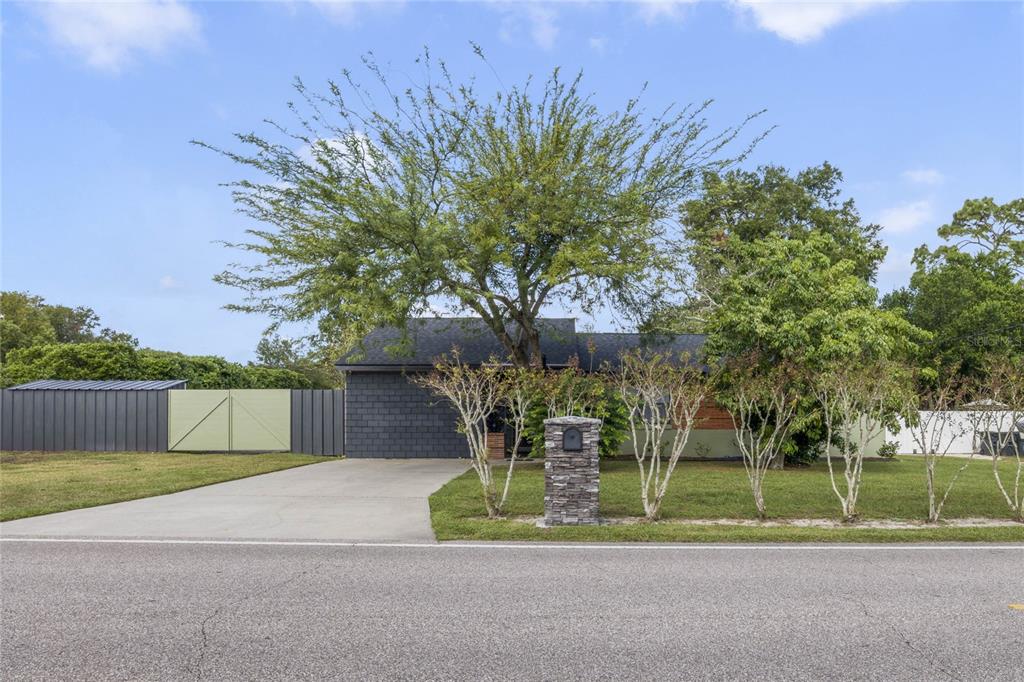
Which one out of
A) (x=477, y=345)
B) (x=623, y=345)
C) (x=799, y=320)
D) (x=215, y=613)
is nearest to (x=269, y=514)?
(x=215, y=613)

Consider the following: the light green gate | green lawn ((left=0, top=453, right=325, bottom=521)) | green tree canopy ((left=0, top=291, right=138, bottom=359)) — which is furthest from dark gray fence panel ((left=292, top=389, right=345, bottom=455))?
green tree canopy ((left=0, top=291, right=138, bottom=359))

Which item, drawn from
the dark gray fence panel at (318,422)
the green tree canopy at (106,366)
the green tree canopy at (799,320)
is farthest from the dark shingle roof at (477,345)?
the green tree canopy at (106,366)

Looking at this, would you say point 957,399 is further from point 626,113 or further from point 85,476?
point 85,476

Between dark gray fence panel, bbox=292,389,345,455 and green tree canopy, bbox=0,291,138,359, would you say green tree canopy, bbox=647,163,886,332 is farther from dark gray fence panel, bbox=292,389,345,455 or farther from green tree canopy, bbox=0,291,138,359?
green tree canopy, bbox=0,291,138,359

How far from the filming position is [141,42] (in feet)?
42.0

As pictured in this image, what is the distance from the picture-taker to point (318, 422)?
68.5ft

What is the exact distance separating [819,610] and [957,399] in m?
5.78

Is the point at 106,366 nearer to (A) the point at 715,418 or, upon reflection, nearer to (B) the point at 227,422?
(B) the point at 227,422

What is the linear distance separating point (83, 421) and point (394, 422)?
30.3 feet

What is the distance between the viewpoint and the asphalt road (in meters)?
4.38

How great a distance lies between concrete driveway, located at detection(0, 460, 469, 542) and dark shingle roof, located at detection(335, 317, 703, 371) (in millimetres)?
5772

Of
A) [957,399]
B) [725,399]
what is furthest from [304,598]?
[725,399]

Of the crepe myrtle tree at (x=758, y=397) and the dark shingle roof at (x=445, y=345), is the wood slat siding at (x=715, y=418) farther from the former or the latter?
the dark shingle roof at (x=445, y=345)

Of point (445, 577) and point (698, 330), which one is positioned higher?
point (698, 330)
